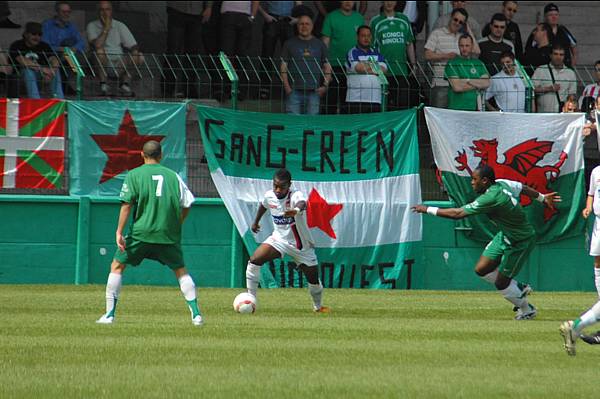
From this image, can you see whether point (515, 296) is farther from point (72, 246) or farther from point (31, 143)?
point (31, 143)

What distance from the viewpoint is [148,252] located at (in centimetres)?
1373

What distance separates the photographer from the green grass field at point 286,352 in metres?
9.30

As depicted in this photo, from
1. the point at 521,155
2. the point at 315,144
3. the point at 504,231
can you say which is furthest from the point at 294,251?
the point at 521,155

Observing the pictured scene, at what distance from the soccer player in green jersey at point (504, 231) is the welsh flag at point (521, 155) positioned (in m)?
4.67

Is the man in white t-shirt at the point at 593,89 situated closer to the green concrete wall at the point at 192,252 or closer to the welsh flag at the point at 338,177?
the green concrete wall at the point at 192,252

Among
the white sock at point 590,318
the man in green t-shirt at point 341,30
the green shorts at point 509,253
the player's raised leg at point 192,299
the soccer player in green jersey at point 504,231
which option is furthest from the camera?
the man in green t-shirt at point 341,30

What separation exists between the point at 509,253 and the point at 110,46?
925 cm

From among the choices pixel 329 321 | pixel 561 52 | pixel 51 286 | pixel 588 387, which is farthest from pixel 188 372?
pixel 561 52

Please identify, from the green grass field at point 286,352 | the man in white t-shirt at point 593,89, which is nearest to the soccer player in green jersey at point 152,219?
the green grass field at point 286,352

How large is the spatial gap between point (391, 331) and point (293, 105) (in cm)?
823

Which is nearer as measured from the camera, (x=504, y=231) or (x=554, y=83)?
(x=504, y=231)

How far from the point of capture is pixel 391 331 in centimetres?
1328

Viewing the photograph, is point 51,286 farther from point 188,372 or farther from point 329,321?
point 188,372

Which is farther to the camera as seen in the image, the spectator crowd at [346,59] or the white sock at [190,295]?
the spectator crowd at [346,59]
